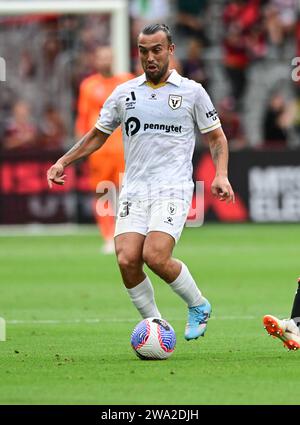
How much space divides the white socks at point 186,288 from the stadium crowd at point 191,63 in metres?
14.8

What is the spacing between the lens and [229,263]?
58.0 feet

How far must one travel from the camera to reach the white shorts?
9297 millimetres

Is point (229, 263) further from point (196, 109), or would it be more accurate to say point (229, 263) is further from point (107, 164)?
point (196, 109)

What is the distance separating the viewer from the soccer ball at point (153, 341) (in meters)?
9.15

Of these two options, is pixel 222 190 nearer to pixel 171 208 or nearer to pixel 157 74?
pixel 171 208

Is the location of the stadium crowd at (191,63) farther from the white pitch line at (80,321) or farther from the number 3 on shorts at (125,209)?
the number 3 on shorts at (125,209)

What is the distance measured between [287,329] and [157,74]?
2143 millimetres

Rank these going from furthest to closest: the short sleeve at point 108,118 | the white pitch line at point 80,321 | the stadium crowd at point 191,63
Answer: the stadium crowd at point 191,63
the white pitch line at point 80,321
the short sleeve at point 108,118

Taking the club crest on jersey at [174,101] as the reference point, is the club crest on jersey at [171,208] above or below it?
below

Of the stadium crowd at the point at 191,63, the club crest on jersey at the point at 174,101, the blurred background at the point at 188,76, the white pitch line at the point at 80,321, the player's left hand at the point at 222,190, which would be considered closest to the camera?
the player's left hand at the point at 222,190

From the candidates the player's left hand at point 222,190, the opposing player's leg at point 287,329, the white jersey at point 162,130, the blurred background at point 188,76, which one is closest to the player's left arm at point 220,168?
the player's left hand at point 222,190

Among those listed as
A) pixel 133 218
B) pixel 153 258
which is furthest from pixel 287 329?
pixel 133 218

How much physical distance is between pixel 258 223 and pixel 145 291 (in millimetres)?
14658
